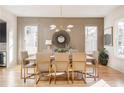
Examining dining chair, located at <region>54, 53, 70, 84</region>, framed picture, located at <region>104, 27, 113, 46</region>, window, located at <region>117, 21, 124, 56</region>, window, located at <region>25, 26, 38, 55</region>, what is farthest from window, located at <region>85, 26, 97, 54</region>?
dining chair, located at <region>54, 53, 70, 84</region>

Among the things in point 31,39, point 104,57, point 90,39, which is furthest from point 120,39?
point 31,39

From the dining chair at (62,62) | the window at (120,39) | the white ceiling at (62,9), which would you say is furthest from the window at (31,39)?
the dining chair at (62,62)

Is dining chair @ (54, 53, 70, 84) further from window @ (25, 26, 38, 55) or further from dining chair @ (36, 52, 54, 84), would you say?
window @ (25, 26, 38, 55)

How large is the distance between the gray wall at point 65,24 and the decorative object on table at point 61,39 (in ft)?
0.79

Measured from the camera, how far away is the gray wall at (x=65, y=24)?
9.55 meters

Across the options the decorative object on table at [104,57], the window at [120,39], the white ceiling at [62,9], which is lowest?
the decorative object on table at [104,57]

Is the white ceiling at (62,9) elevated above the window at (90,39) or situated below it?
above

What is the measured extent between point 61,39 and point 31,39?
5.24 feet

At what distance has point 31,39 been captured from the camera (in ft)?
32.1

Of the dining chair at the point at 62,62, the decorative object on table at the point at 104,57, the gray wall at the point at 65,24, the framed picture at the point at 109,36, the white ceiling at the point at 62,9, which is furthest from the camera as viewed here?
the gray wall at the point at 65,24

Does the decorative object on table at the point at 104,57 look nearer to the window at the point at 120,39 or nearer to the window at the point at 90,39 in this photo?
the window at the point at 90,39

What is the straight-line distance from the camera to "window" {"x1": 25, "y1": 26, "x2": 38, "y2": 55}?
972 cm

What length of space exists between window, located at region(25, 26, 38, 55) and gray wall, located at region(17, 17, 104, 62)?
0.78 ft
